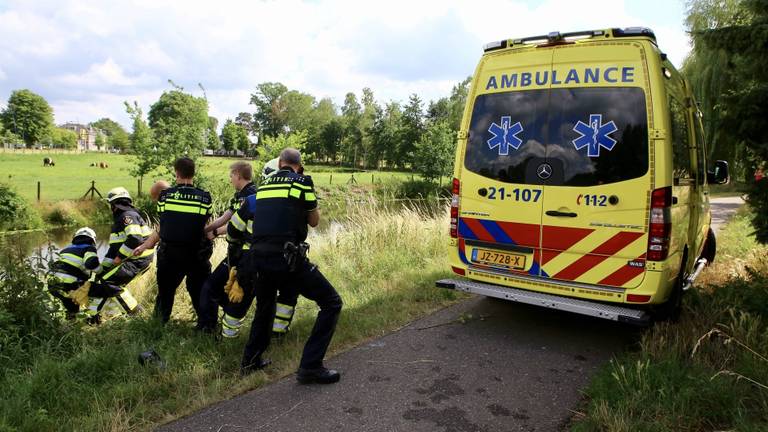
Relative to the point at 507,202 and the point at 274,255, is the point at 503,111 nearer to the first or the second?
the point at 507,202

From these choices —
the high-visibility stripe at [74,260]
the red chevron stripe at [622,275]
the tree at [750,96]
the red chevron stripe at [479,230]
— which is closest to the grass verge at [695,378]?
the red chevron stripe at [622,275]

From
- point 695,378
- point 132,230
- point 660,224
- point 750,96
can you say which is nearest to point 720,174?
point 750,96

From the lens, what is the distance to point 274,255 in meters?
3.62

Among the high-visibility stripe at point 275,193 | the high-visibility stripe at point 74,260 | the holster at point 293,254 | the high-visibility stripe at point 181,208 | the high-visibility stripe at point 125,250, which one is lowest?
the high-visibility stripe at point 74,260

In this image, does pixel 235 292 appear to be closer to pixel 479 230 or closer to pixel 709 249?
pixel 479 230

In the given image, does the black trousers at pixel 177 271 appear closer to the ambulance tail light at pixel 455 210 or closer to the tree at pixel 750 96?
the ambulance tail light at pixel 455 210

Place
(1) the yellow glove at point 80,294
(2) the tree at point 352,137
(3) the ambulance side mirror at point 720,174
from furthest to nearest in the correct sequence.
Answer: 1. (2) the tree at point 352,137
2. (3) the ambulance side mirror at point 720,174
3. (1) the yellow glove at point 80,294

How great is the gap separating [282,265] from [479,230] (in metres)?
2.00

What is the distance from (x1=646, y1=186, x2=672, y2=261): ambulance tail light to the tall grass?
2.38 meters

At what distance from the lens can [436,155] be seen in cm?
3659

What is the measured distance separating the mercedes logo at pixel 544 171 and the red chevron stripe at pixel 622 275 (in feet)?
3.19

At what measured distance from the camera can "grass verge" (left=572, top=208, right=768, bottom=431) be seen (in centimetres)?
280

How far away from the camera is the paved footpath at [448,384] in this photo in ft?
10.2

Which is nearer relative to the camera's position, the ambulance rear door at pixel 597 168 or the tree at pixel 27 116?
the ambulance rear door at pixel 597 168
